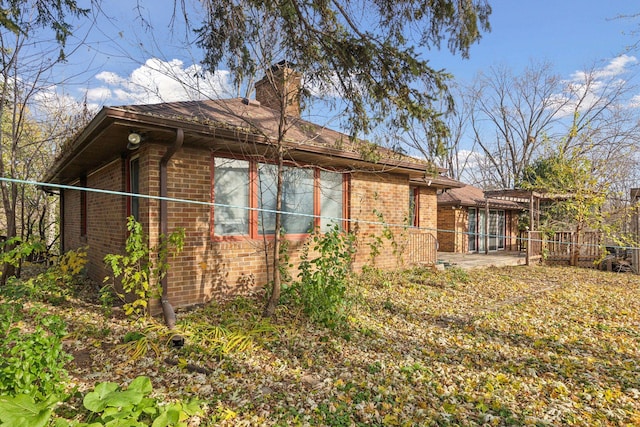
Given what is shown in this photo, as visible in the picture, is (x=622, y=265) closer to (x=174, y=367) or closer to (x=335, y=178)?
(x=335, y=178)

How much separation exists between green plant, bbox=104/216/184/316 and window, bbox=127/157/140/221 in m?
1.00

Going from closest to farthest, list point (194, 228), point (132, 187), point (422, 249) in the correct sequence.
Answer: point (194, 228), point (132, 187), point (422, 249)

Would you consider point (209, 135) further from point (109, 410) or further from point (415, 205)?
point (415, 205)

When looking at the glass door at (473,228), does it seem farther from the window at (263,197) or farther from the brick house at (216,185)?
the window at (263,197)

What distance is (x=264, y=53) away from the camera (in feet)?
15.7

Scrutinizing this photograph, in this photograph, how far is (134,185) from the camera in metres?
A: 5.97

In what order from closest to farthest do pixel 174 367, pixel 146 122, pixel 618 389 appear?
pixel 618 389
pixel 174 367
pixel 146 122

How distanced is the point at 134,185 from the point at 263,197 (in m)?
2.25

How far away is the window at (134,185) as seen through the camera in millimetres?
5760

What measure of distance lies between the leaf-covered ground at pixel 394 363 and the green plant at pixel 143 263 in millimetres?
490

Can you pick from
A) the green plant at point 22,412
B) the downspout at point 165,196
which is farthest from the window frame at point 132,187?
the green plant at point 22,412

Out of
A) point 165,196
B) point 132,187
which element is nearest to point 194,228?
point 165,196

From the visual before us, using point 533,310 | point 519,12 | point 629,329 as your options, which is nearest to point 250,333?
point 533,310

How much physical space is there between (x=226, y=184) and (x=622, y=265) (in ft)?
40.0
